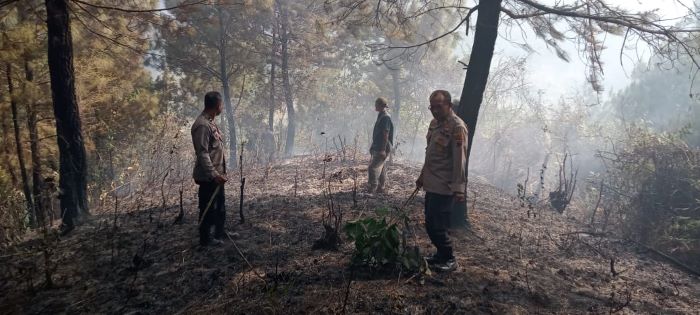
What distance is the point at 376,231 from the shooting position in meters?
3.54

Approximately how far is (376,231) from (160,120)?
13687 millimetres

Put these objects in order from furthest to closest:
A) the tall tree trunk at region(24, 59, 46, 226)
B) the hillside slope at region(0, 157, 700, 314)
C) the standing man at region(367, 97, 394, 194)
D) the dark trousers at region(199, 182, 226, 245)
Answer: the tall tree trunk at region(24, 59, 46, 226) < the standing man at region(367, 97, 394, 194) < the dark trousers at region(199, 182, 226, 245) < the hillside slope at region(0, 157, 700, 314)

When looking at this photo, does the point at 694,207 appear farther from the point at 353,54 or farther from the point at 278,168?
the point at 353,54

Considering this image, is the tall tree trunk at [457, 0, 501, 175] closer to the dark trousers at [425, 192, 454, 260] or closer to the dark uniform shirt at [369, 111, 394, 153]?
the dark uniform shirt at [369, 111, 394, 153]

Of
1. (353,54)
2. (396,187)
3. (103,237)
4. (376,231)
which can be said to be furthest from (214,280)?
(353,54)

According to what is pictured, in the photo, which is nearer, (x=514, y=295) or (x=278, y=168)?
(x=514, y=295)

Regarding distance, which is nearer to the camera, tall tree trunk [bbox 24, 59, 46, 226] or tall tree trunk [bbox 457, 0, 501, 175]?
tall tree trunk [bbox 457, 0, 501, 175]

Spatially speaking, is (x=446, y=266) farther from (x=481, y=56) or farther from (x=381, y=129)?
(x=381, y=129)

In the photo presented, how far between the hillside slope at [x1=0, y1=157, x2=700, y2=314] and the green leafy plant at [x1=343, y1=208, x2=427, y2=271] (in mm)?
167

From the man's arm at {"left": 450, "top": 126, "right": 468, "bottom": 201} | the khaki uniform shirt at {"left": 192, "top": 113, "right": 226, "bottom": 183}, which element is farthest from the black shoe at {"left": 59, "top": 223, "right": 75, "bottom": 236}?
the man's arm at {"left": 450, "top": 126, "right": 468, "bottom": 201}

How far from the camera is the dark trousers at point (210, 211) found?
4.20 meters

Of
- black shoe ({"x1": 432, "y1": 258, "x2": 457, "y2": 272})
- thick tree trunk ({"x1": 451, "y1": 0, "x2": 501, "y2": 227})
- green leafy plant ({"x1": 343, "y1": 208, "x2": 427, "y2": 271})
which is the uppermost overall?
thick tree trunk ({"x1": 451, "y1": 0, "x2": 501, "y2": 227})

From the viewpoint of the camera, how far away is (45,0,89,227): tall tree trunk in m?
5.29

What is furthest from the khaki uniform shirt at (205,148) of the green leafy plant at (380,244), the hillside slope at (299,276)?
the green leafy plant at (380,244)
